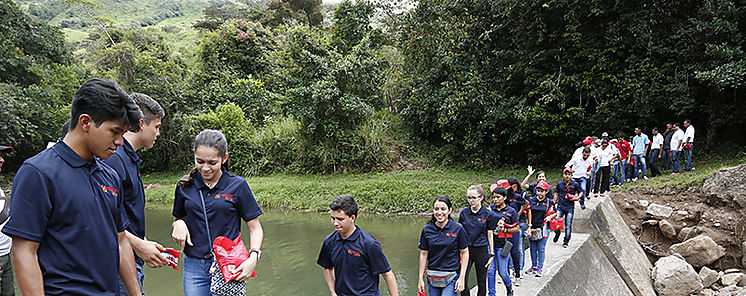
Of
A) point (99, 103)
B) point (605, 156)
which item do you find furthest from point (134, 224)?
point (605, 156)

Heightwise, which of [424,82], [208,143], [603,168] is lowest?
[603,168]

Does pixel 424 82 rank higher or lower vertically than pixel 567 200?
higher

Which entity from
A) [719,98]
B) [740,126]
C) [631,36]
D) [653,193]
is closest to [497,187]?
[653,193]

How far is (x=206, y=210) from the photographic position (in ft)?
8.12

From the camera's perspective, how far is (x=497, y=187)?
16.8 feet

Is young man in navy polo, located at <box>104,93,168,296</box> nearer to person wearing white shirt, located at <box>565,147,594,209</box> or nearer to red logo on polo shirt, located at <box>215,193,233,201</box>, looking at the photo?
red logo on polo shirt, located at <box>215,193,233,201</box>

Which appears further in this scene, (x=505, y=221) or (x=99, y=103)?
(x=505, y=221)

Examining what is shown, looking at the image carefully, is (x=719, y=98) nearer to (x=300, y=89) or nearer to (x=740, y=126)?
(x=740, y=126)

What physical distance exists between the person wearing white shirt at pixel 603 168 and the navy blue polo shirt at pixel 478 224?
19.6 ft

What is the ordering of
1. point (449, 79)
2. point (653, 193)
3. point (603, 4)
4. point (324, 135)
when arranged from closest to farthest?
point (653, 193) < point (603, 4) < point (449, 79) < point (324, 135)

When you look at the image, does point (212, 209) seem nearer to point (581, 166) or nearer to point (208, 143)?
point (208, 143)

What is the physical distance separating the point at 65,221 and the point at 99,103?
1.58 feet

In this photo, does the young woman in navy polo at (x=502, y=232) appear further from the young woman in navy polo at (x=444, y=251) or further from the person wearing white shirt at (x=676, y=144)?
the person wearing white shirt at (x=676, y=144)

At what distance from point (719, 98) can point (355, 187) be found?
37.4 ft
